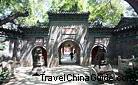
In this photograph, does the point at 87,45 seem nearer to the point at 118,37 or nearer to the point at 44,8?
the point at 118,37

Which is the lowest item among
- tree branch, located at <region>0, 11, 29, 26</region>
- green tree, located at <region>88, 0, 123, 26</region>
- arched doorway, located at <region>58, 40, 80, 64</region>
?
arched doorway, located at <region>58, 40, 80, 64</region>

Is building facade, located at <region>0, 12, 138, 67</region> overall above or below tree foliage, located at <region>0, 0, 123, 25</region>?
below

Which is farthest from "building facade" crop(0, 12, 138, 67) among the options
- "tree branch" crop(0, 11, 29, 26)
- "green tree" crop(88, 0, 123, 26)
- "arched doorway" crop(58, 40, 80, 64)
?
"tree branch" crop(0, 11, 29, 26)

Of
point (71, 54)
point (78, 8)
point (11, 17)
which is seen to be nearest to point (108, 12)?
point (78, 8)

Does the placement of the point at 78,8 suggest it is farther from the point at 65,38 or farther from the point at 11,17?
the point at 11,17

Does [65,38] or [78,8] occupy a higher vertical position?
[78,8]

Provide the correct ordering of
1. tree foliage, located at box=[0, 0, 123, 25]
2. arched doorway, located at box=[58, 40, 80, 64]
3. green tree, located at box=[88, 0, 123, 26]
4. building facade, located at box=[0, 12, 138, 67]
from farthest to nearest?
green tree, located at box=[88, 0, 123, 26] < tree foliage, located at box=[0, 0, 123, 25] < arched doorway, located at box=[58, 40, 80, 64] < building facade, located at box=[0, 12, 138, 67]

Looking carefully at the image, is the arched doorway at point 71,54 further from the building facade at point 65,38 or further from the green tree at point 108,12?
the green tree at point 108,12

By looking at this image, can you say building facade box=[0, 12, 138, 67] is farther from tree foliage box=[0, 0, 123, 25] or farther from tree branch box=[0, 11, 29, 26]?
tree branch box=[0, 11, 29, 26]

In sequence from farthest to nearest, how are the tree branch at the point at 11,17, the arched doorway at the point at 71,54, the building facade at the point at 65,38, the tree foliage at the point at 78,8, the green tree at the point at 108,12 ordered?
the green tree at the point at 108,12, the tree foliage at the point at 78,8, the arched doorway at the point at 71,54, the building facade at the point at 65,38, the tree branch at the point at 11,17

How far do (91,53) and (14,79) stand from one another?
33.3ft

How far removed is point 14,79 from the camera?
1345cm

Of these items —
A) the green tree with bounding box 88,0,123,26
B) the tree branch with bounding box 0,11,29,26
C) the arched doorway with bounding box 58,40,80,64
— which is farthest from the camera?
the green tree with bounding box 88,0,123,26

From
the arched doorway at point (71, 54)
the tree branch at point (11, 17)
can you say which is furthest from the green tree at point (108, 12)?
the tree branch at point (11, 17)
